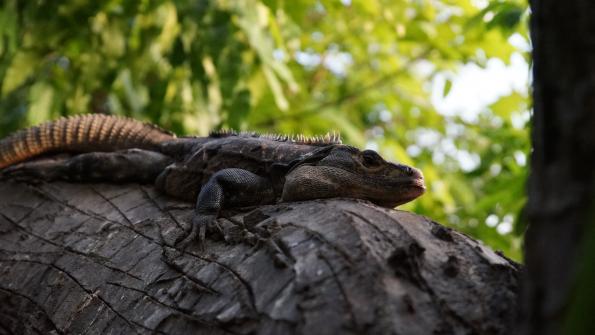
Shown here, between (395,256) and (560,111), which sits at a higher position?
(560,111)

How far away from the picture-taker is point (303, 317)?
282cm

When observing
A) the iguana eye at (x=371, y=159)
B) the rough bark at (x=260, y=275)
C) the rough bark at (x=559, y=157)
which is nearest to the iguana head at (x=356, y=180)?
the iguana eye at (x=371, y=159)

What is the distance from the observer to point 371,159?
4.54 m

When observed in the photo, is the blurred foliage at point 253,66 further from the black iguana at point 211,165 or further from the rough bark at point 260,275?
the rough bark at point 260,275

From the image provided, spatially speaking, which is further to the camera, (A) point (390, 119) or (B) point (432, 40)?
(A) point (390, 119)

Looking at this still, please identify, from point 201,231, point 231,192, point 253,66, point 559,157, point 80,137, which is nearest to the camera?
point 559,157

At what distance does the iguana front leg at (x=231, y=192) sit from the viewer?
4410 mm

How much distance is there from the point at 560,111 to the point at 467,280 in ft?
4.65

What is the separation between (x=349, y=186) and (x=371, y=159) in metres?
0.29

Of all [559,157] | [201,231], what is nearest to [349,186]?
[201,231]

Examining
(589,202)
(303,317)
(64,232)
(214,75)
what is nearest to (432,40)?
(214,75)

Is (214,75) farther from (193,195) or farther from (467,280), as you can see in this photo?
(467,280)

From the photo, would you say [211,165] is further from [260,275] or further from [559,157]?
[559,157]

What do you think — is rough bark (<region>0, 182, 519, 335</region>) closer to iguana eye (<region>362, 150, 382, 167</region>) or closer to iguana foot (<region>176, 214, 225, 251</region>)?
iguana foot (<region>176, 214, 225, 251</region>)
